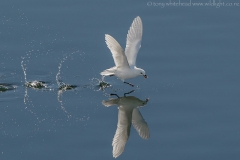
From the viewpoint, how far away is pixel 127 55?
38.3 ft

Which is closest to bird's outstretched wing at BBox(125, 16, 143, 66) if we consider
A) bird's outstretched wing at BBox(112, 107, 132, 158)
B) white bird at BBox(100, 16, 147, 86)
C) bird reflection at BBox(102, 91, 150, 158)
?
white bird at BBox(100, 16, 147, 86)

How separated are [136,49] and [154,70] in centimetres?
42

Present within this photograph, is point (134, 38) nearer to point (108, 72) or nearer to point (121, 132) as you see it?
point (108, 72)

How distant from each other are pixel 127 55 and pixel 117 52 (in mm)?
619

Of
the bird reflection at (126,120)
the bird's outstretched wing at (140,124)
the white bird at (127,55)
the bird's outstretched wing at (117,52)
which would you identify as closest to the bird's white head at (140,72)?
the white bird at (127,55)

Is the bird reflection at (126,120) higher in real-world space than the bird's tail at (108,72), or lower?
lower

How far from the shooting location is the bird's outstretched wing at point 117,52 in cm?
1093

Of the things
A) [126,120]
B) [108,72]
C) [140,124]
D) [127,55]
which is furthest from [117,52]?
[140,124]

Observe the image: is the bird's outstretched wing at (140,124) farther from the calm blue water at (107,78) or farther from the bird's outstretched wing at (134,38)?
the bird's outstretched wing at (134,38)

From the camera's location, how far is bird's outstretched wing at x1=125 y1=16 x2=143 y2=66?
11680 mm

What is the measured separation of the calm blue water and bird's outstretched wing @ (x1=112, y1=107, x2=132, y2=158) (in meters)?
0.08

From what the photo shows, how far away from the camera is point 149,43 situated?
1253cm

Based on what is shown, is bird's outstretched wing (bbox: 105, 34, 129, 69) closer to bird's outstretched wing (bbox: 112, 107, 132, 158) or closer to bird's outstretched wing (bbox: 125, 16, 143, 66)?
bird's outstretched wing (bbox: 125, 16, 143, 66)

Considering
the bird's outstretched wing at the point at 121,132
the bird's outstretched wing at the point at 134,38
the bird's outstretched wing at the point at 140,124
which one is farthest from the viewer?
the bird's outstretched wing at the point at 134,38
